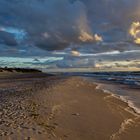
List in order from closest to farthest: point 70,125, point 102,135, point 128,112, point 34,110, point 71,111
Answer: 1. point 102,135
2. point 70,125
3. point 34,110
4. point 71,111
5. point 128,112

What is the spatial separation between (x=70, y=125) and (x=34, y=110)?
2.64 metres

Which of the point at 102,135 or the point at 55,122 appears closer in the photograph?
the point at 102,135

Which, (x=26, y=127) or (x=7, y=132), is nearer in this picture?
(x=7, y=132)

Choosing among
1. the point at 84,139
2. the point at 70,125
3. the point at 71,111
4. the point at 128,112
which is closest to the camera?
the point at 84,139

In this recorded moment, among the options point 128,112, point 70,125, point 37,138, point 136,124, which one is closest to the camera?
point 37,138

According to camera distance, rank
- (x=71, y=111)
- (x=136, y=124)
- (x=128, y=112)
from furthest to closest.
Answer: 1. (x=128, y=112)
2. (x=71, y=111)
3. (x=136, y=124)

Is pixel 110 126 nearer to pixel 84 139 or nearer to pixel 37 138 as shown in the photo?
pixel 84 139

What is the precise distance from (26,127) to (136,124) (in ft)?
16.6

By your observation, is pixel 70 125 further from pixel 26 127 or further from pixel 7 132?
pixel 7 132

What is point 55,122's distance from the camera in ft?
32.5

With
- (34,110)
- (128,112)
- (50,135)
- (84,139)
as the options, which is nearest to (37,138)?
(50,135)

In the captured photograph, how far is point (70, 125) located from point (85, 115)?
7.81 ft

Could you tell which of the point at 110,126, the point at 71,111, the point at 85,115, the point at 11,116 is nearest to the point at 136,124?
the point at 110,126

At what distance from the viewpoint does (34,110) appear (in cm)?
1179
